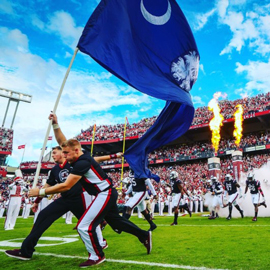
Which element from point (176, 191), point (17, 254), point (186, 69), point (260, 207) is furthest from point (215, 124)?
point (17, 254)

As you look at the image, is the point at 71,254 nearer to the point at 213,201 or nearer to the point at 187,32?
the point at 187,32

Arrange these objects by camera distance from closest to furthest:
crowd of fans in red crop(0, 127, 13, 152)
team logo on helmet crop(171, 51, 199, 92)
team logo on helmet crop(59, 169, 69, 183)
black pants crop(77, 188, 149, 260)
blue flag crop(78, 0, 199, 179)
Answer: black pants crop(77, 188, 149, 260) < team logo on helmet crop(59, 169, 69, 183) < blue flag crop(78, 0, 199, 179) < team logo on helmet crop(171, 51, 199, 92) < crowd of fans in red crop(0, 127, 13, 152)

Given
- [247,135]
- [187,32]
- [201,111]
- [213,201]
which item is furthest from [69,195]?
[201,111]

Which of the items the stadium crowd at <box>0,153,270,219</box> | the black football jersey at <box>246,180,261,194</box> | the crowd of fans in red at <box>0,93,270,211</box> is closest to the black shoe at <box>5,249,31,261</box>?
the black football jersey at <box>246,180,261,194</box>

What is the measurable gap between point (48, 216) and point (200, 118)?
35968mm

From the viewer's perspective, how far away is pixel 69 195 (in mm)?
4555

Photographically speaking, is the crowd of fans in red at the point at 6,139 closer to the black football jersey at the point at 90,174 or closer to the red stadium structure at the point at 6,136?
the red stadium structure at the point at 6,136

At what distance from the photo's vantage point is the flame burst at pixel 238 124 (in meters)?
34.6

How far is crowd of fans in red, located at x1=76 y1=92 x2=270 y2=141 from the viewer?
3459 centimetres

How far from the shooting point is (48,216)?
14.0 ft

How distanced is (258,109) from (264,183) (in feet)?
67.5

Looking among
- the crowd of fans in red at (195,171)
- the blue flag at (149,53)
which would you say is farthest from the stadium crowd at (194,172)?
the blue flag at (149,53)

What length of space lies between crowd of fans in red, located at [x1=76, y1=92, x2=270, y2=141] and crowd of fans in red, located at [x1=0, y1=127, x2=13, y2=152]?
12551 mm

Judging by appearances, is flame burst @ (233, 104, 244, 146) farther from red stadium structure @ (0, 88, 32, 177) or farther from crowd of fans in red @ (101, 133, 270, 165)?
red stadium structure @ (0, 88, 32, 177)
